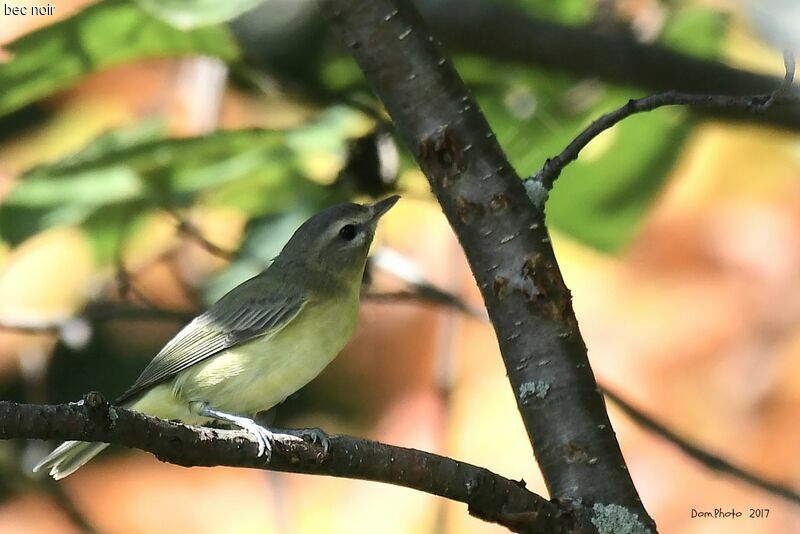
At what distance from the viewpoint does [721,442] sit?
4531mm

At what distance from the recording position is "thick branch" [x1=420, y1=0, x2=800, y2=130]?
313 cm

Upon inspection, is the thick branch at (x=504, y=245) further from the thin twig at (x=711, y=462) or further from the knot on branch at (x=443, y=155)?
the thin twig at (x=711, y=462)

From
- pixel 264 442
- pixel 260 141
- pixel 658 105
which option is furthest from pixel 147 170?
pixel 658 105

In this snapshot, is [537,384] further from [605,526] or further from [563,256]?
[563,256]

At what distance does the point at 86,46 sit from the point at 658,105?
1747mm

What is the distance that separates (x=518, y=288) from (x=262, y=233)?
1473 millimetres

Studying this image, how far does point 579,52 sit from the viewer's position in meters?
3.15

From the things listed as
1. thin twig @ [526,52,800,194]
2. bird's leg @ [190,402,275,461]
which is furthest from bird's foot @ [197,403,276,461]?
thin twig @ [526,52,800,194]

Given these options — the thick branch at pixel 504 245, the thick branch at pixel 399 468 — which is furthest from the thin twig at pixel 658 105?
the thick branch at pixel 399 468

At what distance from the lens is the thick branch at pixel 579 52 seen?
3.13 m

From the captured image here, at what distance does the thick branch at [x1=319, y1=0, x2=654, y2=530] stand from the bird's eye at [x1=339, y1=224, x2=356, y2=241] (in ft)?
3.19

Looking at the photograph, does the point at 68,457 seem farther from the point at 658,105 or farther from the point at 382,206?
the point at 658,105

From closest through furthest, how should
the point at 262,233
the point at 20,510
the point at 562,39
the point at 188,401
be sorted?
the point at 188,401
the point at 562,39
the point at 262,233
the point at 20,510

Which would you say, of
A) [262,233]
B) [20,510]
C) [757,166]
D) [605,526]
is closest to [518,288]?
[605,526]
